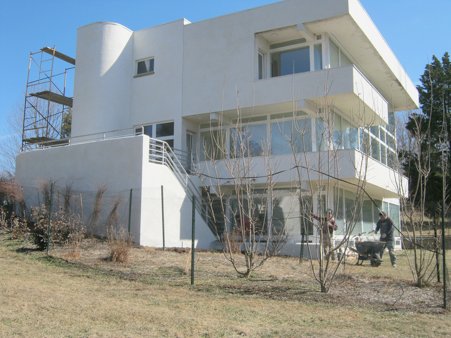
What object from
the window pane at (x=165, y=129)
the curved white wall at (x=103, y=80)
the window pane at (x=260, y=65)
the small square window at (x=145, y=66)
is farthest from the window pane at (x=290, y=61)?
the curved white wall at (x=103, y=80)

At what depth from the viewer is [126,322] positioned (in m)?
6.68

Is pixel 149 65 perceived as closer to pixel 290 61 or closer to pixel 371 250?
pixel 290 61

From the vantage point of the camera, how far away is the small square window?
2320 centimetres

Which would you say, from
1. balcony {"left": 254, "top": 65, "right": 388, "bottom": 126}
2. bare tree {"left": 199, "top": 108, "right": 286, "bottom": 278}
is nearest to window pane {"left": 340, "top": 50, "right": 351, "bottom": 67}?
balcony {"left": 254, "top": 65, "right": 388, "bottom": 126}

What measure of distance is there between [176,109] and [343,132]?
24.0 feet

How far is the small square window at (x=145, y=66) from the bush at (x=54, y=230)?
34.2 ft

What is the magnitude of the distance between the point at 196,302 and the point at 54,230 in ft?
23.7

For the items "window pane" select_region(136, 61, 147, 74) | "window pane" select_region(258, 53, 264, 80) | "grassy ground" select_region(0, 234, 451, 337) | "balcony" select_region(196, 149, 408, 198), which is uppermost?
"window pane" select_region(136, 61, 147, 74)

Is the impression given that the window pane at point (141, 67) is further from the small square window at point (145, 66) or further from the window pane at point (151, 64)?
the window pane at point (151, 64)

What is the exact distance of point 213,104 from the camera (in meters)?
20.8

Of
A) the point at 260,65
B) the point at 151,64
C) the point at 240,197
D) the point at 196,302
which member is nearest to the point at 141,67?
the point at 151,64

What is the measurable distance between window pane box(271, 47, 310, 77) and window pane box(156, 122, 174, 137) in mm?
5076

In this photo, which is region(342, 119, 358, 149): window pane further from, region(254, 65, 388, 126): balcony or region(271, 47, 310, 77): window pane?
region(271, 47, 310, 77): window pane

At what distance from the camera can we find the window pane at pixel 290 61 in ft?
67.6
